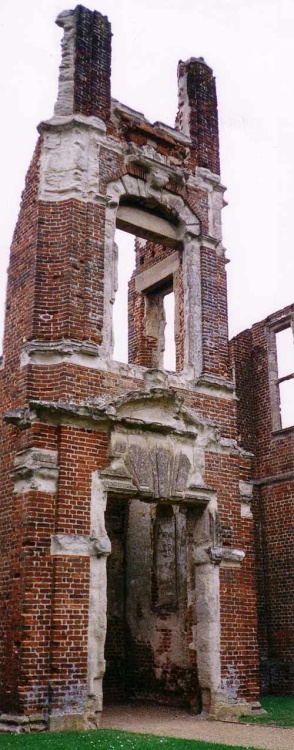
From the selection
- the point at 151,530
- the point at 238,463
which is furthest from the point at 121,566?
the point at 238,463

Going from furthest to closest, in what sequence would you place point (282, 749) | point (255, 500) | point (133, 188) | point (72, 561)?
point (255, 500) < point (133, 188) < point (72, 561) < point (282, 749)

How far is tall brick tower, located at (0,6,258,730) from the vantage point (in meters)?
8.76

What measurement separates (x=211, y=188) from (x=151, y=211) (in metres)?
1.27

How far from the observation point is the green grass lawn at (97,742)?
7.07 meters

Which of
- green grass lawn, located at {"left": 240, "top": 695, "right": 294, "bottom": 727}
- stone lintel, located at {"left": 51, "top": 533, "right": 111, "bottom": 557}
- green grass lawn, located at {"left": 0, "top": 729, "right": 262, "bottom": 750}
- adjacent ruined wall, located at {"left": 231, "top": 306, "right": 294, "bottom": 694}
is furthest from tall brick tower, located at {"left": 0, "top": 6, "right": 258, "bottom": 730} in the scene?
adjacent ruined wall, located at {"left": 231, "top": 306, "right": 294, "bottom": 694}

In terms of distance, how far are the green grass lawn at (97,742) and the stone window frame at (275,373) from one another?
863 cm

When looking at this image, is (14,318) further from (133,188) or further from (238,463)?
(238,463)

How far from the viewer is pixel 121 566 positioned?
12859mm

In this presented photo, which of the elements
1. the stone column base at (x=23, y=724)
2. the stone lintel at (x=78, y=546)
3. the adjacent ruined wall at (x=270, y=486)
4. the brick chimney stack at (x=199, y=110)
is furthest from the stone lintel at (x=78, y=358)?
the adjacent ruined wall at (x=270, y=486)

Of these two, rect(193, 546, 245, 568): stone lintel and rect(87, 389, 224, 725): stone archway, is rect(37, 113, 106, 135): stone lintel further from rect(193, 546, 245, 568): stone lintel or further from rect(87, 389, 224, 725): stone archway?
rect(193, 546, 245, 568): stone lintel

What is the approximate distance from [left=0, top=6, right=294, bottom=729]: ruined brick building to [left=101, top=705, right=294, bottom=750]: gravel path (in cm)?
49

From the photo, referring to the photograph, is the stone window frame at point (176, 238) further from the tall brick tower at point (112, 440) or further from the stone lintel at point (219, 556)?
the stone lintel at point (219, 556)

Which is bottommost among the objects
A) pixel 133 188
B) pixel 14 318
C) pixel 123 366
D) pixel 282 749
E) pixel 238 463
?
pixel 282 749

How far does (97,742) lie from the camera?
7.45m
